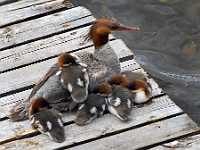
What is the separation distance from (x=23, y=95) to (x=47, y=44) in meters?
0.71

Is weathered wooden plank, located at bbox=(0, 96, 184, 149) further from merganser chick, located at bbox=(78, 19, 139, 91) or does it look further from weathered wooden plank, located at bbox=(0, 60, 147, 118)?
merganser chick, located at bbox=(78, 19, 139, 91)

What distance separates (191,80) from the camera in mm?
5855

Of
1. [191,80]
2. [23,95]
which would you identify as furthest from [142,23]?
[23,95]

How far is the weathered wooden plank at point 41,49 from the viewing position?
5.11m

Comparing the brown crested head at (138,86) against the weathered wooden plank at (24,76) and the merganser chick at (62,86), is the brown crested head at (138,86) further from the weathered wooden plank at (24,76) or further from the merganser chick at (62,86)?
the weathered wooden plank at (24,76)

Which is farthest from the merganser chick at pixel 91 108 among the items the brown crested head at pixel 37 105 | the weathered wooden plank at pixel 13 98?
the weathered wooden plank at pixel 13 98

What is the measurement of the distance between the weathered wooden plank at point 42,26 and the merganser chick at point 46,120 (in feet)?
3.57

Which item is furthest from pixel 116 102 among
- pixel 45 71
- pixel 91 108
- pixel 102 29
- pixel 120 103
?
pixel 45 71

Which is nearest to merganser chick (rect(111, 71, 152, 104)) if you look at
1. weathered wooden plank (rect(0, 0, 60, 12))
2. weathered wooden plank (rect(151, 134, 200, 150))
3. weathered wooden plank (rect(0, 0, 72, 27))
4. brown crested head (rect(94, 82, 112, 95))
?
brown crested head (rect(94, 82, 112, 95))

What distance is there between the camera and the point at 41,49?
523 centimetres

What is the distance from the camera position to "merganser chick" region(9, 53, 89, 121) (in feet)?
14.3

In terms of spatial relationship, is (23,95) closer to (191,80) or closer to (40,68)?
(40,68)

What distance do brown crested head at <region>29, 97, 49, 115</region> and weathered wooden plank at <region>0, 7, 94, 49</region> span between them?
3.44 feet

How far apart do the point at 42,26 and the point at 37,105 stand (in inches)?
51.1
